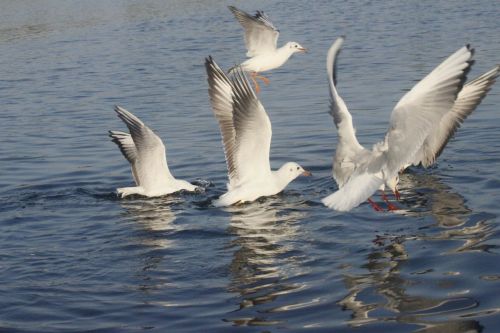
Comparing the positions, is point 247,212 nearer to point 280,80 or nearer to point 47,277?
point 47,277

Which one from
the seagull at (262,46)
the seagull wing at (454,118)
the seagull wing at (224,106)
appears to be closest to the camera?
the seagull wing at (224,106)

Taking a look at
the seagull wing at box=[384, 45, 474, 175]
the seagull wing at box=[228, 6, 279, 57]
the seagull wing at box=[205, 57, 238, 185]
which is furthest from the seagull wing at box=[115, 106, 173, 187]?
the seagull wing at box=[228, 6, 279, 57]

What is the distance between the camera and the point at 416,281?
793 centimetres

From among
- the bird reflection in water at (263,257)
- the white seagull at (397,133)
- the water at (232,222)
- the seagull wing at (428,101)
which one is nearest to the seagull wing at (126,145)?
the water at (232,222)

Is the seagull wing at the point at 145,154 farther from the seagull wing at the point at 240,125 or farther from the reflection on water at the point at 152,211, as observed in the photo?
the seagull wing at the point at 240,125

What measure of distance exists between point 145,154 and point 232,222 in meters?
1.99

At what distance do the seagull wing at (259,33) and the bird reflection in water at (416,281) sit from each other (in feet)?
17.3

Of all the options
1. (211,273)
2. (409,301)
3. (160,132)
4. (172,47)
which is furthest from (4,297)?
(172,47)

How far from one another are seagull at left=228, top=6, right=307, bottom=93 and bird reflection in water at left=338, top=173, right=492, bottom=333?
16.3ft

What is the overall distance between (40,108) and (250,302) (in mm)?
11552

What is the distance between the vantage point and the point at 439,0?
30.5 metres

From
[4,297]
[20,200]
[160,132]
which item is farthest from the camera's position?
[160,132]

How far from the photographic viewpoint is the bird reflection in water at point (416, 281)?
708cm

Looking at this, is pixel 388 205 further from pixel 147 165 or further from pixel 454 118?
pixel 147 165
